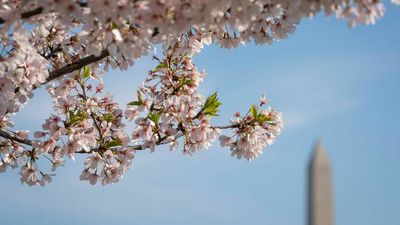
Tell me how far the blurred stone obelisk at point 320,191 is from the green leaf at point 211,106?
4463mm

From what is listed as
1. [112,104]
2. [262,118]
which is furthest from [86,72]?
[262,118]

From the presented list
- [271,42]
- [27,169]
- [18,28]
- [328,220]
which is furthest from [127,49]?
[328,220]

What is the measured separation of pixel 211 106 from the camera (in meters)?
7.30

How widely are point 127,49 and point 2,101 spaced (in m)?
2.59

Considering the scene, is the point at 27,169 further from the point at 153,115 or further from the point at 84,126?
the point at 153,115

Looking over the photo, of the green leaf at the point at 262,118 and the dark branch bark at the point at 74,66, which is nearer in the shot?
the dark branch bark at the point at 74,66

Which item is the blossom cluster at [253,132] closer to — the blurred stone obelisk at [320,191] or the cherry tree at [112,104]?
the cherry tree at [112,104]

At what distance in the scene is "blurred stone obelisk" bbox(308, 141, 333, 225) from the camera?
434 inches

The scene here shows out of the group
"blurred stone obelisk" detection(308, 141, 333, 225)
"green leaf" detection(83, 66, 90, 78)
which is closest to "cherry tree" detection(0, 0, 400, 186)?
"green leaf" detection(83, 66, 90, 78)

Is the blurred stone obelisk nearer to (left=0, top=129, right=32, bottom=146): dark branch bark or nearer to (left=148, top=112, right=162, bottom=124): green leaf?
(left=148, top=112, right=162, bottom=124): green leaf

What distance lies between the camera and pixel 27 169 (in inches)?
313

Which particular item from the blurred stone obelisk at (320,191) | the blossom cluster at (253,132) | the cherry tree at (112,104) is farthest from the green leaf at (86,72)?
the blurred stone obelisk at (320,191)

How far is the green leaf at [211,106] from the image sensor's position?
7.25 meters

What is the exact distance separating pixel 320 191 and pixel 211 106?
15.1 ft
